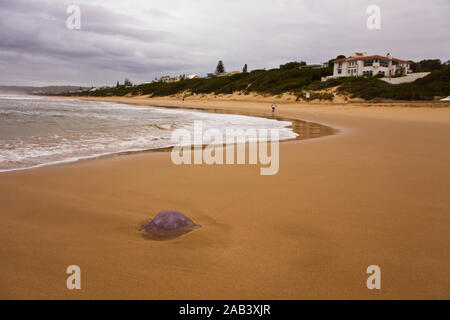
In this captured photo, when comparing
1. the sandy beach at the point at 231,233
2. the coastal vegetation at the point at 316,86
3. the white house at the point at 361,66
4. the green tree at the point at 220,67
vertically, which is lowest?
the sandy beach at the point at 231,233

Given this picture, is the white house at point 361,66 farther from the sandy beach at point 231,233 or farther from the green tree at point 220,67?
the green tree at point 220,67

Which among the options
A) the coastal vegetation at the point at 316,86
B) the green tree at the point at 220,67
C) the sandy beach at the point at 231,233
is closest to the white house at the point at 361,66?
the coastal vegetation at the point at 316,86

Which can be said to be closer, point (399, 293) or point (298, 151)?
point (399, 293)

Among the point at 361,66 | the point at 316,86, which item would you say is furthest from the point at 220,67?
the point at 316,86

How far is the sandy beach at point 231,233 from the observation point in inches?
67.1

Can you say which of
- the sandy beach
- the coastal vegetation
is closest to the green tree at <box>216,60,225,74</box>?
the coastal vegetation

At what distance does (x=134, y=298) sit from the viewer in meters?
1.60

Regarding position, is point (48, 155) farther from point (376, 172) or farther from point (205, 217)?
point (376, 172)

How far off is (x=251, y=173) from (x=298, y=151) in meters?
2.24

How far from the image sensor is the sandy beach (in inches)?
67.1

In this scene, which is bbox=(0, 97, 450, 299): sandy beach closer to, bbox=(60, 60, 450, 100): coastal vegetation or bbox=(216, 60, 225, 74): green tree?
bbox=(60, 60, 450, 100): coastal vegetation

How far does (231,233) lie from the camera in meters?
2.37

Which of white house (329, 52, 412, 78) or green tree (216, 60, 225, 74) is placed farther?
green tree (216, 60, 225, 74)
